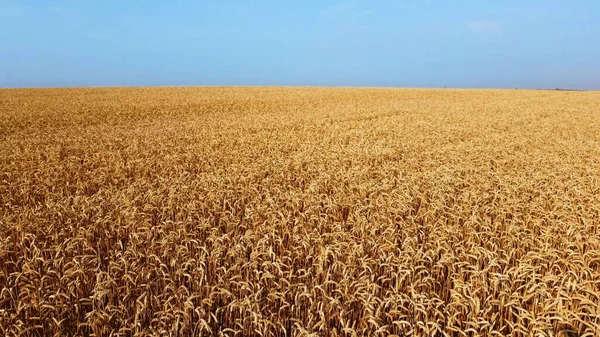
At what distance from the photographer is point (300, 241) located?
4172 mm

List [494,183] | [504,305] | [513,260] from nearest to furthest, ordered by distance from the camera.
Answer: [504,305] → [513,260] → [494,183]

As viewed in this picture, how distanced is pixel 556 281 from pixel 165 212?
443 cm

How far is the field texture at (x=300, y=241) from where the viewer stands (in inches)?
117

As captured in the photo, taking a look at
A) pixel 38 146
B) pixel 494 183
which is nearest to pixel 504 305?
pixel 494 183

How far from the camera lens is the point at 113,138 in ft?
44.3

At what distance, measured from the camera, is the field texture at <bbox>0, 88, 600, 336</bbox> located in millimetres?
2967

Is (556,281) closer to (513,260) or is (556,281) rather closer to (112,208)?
(513,260)

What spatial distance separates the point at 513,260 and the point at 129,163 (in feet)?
24.8

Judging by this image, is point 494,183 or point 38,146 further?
point 38,146

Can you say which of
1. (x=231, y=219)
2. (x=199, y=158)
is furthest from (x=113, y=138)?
(x=231, y=219)

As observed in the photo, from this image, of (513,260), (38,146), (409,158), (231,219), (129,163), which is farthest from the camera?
(38,146)

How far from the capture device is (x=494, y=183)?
23.3 feet

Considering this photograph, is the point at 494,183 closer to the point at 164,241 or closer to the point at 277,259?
the point at 277,259

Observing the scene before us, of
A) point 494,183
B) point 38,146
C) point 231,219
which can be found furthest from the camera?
point 38,146
